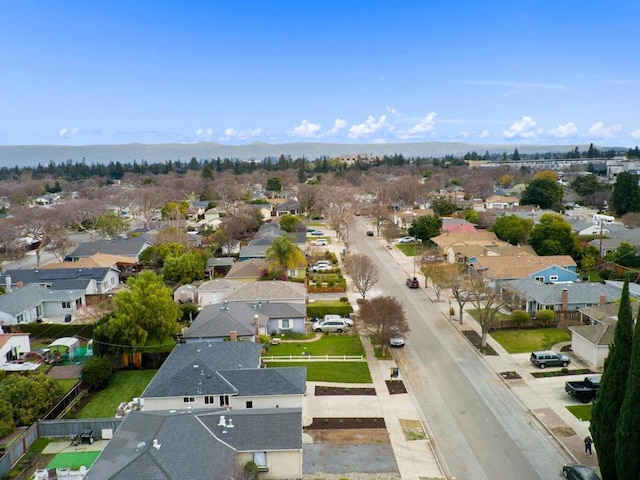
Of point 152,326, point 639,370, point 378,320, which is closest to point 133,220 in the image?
point 152,326

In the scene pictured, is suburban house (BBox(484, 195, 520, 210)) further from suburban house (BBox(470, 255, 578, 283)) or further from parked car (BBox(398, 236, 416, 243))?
suburban house (BBox(470, 255, 578, 283))

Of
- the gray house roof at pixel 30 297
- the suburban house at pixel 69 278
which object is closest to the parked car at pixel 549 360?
the gray house roof at pixel 30 297

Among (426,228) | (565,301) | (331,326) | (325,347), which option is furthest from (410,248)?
(325,347)

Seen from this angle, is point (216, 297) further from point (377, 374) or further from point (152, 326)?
point (377, 374)

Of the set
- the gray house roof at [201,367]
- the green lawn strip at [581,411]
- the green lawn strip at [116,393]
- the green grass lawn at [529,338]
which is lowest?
the green lawn strip at [116,393]

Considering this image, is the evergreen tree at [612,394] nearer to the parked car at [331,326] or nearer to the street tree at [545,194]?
the parked car at [331,326]

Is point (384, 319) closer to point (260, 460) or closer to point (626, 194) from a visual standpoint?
point (260, 460)
